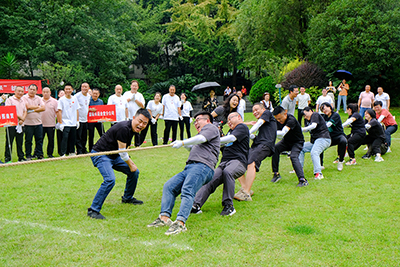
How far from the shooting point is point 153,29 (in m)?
39.2

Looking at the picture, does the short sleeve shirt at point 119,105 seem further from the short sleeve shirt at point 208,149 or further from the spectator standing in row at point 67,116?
the short sleeve shirt at point 208,149

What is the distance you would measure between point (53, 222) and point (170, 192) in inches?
68.8

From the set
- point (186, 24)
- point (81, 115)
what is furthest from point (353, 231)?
point (186, 24)

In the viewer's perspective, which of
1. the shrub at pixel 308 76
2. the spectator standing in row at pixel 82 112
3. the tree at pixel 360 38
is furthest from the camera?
the shrub at pixel 308 76

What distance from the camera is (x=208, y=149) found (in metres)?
5.24

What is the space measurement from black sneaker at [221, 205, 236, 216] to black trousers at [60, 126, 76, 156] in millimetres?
6447

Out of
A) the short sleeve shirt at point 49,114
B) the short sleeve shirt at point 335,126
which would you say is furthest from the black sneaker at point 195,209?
the short sleeve shirt at point 49,114

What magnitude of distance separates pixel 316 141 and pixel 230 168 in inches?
121

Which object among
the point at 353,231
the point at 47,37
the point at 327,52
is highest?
the point at 47,37

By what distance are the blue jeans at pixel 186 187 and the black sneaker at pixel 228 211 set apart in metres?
0.62

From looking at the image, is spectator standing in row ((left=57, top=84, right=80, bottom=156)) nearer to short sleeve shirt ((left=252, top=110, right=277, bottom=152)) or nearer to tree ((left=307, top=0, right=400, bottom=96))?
short sleeve shirt ((left=252, top=110, right=277, bottom=152))

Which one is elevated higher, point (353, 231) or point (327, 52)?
point (327, 52)

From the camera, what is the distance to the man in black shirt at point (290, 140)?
717 centimetres

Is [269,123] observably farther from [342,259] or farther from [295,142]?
[342,259]
